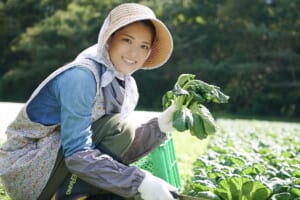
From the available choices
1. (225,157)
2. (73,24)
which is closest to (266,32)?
(73,24)

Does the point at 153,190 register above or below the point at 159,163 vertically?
above

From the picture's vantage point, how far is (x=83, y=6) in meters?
24.7

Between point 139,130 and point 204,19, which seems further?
point 204,19

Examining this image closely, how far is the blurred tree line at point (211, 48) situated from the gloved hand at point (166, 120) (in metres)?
19.5

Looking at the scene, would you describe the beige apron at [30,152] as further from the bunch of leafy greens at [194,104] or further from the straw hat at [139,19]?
the bunch of leafy greens at [194,104]

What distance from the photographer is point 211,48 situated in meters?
24.0

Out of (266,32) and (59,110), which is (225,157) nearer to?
(59,110)

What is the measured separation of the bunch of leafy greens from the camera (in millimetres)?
2506

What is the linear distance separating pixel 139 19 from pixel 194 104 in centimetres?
53

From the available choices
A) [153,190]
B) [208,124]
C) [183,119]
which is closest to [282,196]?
[208,124]

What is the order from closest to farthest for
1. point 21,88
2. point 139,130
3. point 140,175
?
point 140,175 < point 139,130 < point 21,88

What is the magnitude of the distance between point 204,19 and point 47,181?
22.6 m

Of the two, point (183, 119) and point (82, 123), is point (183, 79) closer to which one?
point (183, 119)

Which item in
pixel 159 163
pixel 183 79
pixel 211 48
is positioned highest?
pixel 183 79
